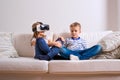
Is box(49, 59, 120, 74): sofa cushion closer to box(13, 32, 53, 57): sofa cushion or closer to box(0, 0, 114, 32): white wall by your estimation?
box(13, 32, 53, 57): sofa cushion

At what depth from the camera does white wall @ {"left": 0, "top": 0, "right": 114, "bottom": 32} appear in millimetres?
3232

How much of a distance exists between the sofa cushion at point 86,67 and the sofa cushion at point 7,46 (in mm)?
756

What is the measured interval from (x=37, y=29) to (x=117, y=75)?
1000mm

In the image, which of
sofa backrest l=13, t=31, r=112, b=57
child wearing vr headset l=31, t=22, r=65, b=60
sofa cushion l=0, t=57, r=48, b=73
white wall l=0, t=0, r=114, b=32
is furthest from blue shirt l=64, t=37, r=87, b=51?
sofa cushion l=0, t=57, r=48, b=73

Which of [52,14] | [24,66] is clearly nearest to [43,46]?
[24,66]

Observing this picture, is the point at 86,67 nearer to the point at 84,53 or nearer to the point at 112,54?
the point at 84,53

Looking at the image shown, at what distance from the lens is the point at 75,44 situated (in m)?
2.78

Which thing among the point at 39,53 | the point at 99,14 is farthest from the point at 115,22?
the point at 39,53

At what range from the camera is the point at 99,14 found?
3.27 m

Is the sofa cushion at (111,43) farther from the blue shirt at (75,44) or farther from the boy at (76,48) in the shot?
the blue shirt at (75,44)

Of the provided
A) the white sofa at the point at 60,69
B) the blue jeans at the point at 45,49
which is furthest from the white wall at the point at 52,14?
the white sofa at the point at 60,69

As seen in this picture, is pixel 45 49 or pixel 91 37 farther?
pixel 91 37

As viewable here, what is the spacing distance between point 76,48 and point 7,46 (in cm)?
86

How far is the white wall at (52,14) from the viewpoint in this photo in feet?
10.6
